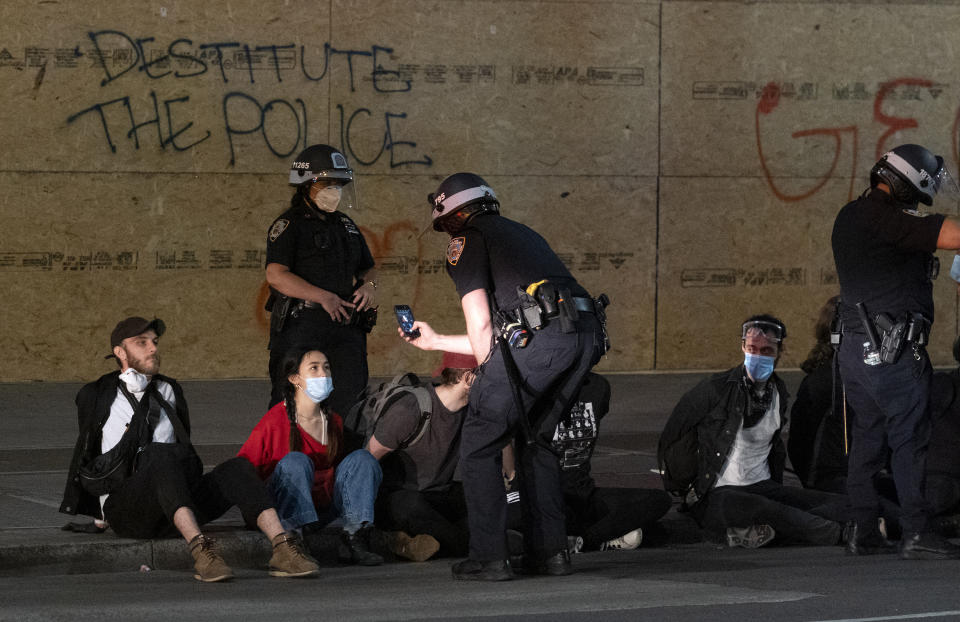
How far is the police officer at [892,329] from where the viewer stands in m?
7.18

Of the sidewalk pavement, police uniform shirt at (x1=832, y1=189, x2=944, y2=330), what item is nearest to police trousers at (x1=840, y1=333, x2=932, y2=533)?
police uniform shirt at (x1=832, y1=189, x2=944, y2=330)

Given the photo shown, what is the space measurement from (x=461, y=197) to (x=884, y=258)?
1.87 meters

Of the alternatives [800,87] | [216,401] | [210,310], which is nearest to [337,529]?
[216,401]

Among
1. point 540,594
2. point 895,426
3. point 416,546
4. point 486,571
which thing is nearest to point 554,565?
point 486,571

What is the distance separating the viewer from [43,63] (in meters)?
12.4

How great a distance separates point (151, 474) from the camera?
689 centimetres

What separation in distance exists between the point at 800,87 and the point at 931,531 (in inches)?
282

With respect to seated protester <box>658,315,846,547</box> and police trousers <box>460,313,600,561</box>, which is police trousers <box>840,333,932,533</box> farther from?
police trousers <box>460,313,600,561</box>

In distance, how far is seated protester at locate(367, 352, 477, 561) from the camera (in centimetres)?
741

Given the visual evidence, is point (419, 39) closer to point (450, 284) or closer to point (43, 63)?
point (450, 284)

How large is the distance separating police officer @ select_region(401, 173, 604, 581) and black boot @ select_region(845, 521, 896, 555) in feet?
4.68

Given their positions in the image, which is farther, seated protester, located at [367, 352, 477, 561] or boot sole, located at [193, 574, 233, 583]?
seated protester, located at [367, 352, 477, 561]

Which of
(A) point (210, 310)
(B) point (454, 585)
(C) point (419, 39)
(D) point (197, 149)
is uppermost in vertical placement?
(C) point (419, 39)

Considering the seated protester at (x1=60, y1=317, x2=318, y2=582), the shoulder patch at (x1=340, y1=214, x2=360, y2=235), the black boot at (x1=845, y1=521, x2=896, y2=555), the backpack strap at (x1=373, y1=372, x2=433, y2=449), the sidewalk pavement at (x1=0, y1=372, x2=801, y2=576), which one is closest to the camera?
the seated protester at (x1=60, y1=317, x2=318, y2=582)
